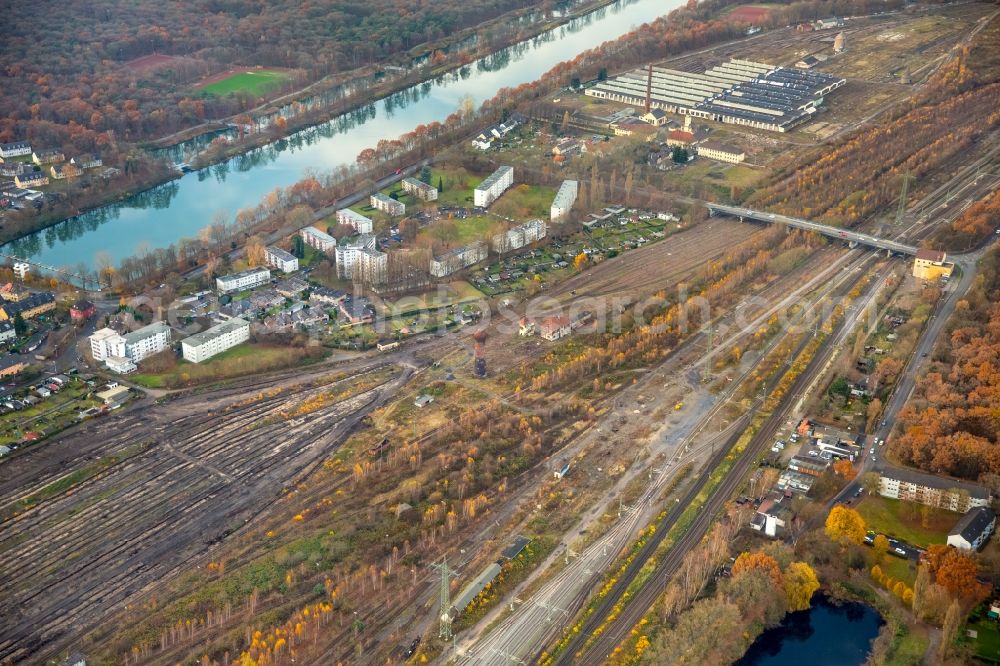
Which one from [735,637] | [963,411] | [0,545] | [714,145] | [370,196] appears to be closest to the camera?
[735,637]

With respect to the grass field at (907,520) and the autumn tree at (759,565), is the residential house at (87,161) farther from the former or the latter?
the grass field at (907,520)

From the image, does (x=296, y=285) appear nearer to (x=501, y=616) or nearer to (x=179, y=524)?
(x=179, y=524)

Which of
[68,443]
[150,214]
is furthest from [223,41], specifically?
[68,443]

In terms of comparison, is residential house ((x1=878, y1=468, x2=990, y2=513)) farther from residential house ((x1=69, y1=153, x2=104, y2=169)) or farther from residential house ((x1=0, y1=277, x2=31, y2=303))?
residential house ((x1=69, y1=153, x2=104, y2=169))

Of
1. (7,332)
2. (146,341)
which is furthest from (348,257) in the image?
(7,332)

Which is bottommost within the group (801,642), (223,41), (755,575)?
(801,642)

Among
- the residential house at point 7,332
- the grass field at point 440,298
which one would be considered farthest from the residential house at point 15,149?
the grass field at point 440,298

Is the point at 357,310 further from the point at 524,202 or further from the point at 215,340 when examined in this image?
the point at 524,202
